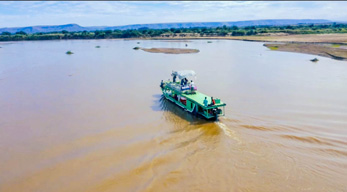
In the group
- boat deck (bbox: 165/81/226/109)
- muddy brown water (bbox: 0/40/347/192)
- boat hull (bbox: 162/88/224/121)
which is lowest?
muddy brown water (bbox: 0/40/347/192)

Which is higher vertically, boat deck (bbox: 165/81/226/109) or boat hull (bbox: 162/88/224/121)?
boat deck (bbox: 165/81/226/109)

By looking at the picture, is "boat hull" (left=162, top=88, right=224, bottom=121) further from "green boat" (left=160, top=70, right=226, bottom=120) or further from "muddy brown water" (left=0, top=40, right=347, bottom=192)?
"muddy brown water" (left=0, top=40, right=347, bottom=192)

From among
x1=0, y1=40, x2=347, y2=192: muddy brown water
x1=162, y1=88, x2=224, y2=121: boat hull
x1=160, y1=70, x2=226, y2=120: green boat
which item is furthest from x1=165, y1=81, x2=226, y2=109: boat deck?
x1=0, y1=40, x2=347, y2=192: muddy brown water

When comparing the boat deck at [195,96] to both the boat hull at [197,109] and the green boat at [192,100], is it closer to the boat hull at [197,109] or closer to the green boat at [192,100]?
the green boat at [192,100]

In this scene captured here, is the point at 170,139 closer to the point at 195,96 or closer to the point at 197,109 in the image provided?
the point at 197,109

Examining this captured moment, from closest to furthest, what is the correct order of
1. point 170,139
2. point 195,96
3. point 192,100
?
point 170,139, point 192,100, point 195,96

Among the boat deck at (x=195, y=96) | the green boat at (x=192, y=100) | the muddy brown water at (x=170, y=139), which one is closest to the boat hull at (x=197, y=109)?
the green boat at (x=192, y=100)

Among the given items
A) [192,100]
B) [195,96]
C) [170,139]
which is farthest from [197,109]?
A: [170,139]
